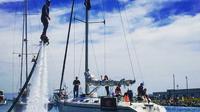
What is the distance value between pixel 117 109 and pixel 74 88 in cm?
980

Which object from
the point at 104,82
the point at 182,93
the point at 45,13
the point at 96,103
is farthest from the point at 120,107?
the point at 182,93

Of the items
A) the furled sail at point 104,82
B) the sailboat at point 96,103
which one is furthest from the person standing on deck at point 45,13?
the furled sail at point 104,82

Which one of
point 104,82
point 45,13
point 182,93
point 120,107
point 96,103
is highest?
point 45,13

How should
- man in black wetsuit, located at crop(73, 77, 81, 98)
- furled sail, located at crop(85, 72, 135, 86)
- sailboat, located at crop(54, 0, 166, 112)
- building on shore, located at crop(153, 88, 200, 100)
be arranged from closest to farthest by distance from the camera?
sailboat, located at crop(54, 0, 166, 112)
furled sail, located at crop(85, 72, 135, 86)
man in black wetsuit, located at crop(73, 77, 81, 98)
building on shore, located at crop(153, 88, 200, 100)

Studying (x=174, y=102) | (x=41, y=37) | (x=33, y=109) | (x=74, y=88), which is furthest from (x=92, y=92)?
(x=174, y=102)

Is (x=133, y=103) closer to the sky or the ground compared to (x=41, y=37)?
closer to the ground

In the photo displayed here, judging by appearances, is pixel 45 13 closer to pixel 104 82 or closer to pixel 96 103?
pixel 96 103

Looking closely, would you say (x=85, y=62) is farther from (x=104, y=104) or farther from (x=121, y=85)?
(x=104, y=104)

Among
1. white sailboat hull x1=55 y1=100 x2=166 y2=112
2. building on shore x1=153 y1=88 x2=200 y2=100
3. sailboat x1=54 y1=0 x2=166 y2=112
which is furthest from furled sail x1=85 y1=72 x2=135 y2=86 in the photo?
building on shore x1=153 y1=88 x2=200 y2=100

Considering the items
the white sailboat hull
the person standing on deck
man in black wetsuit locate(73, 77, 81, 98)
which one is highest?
the person standing on deck

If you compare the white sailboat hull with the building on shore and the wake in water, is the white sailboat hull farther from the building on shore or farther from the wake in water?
the building on shore

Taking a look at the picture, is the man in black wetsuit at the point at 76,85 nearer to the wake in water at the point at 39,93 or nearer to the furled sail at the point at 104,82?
the furled sail at the point at 104,82

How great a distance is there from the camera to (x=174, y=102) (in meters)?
109

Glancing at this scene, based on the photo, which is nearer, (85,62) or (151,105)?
(151,105)
